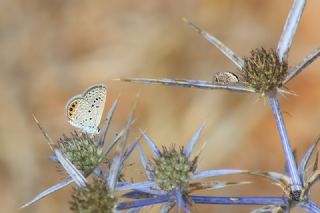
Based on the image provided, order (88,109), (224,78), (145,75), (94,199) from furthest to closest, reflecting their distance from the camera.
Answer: (145,75), (88,109), (224,78), (94,199)

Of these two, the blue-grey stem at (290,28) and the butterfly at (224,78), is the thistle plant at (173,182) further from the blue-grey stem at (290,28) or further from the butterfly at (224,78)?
the blue-grey stem at (290,28)

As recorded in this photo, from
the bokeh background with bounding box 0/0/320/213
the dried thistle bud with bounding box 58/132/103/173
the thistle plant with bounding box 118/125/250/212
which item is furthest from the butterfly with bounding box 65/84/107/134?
the bokeh background with bounding box 0/0/320/213

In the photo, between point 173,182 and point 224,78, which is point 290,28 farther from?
point 173,182

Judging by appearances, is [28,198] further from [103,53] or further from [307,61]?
[307,61]

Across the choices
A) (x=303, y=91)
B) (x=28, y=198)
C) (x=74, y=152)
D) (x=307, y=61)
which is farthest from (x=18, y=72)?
(x=307, y=61)

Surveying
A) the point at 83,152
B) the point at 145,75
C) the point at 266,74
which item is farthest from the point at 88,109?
the point at 145,75

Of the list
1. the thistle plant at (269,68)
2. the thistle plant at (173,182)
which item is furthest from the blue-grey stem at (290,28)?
the thistle plant at (173,182)
